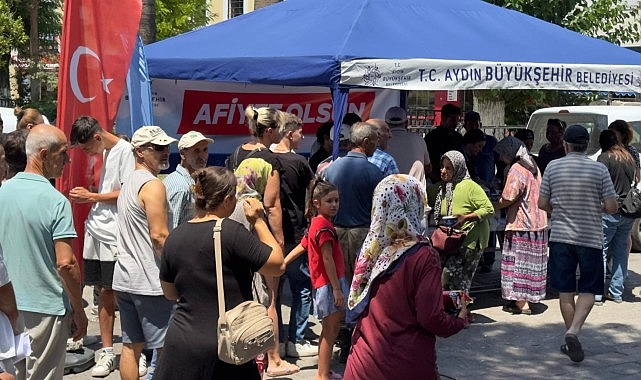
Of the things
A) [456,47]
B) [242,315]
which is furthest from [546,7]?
[242,315]

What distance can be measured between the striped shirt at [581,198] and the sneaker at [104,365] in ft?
11.3

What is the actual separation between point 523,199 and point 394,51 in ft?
6.17

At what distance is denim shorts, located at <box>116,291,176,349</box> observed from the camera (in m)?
5.41

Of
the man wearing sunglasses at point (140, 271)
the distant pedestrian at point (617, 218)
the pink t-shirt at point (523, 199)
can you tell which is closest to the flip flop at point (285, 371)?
the man wearing sunglasses at point (140, 271)

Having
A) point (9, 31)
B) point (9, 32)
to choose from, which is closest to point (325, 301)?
point (9, 31)

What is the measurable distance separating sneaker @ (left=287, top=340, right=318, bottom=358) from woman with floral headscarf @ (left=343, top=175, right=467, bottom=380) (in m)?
2.82

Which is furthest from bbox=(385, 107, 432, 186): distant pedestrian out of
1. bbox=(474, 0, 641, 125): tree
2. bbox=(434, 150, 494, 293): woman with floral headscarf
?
bbox=(474, 0, 641, 125): tree

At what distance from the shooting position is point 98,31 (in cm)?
727

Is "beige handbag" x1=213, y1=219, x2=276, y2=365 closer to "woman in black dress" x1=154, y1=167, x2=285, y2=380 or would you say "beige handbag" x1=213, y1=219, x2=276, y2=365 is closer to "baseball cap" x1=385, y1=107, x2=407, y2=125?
"woman in black dress" x1=154, y1=167, x2=285, y2=380

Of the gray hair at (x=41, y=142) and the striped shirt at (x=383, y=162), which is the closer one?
the gray hair at (x=41, y=142)

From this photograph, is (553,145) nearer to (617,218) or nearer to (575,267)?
Result: (617,218)

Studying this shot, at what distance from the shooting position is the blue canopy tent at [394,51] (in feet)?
25.6

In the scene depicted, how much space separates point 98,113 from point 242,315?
3.82 metres

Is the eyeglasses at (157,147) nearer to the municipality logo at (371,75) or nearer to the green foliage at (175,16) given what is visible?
the municipality logo at (371,75)
